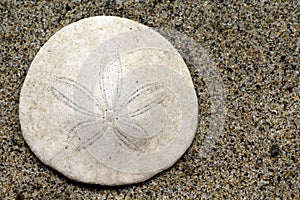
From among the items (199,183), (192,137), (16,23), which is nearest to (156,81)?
(192,137)

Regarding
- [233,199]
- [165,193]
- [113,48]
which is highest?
[113,48]

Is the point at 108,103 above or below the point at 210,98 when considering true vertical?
below

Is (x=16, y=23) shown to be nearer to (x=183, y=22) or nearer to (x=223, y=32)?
(x=183, y=22)

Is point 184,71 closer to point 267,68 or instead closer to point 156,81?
point 156,81

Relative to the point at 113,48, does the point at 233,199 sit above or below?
below

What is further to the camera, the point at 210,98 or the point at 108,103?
the point at 210,98

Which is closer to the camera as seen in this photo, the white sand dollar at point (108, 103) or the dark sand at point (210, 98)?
the white sand dollar at point (108, 103)

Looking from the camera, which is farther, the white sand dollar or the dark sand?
the dark sand
